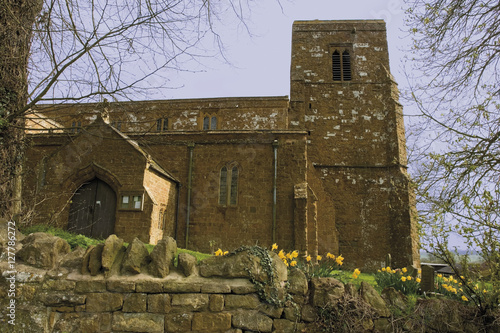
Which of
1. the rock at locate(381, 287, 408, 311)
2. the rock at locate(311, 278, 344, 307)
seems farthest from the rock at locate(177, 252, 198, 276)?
the rock at locate(381, 287, 408, 311)

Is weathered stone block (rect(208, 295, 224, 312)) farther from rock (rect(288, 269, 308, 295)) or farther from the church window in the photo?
the church window

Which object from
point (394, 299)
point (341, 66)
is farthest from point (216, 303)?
point (341, 66)

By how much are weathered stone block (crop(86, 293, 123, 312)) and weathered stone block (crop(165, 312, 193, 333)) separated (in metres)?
0.56

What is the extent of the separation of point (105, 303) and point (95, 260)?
Result: 49 centimetres

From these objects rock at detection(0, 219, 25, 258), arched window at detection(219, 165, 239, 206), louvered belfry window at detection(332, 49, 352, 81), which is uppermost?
louvered belfry window at detection(332, 49, 352, 81)

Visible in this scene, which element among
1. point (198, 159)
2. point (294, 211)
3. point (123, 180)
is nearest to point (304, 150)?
point (294, 211)

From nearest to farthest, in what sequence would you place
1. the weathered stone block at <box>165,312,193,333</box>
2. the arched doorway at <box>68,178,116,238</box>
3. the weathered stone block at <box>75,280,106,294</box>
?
1. the weathered stone block at <box>165,312,193,333</box>
2. the weathered stone block at <box>75,280,106,294</box>
3. the arched doorway at <box>68,178,116,238</box>

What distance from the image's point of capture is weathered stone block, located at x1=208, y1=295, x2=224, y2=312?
4.01m

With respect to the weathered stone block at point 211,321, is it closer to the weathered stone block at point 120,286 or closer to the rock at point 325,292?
the weathered stone block at point 120,286

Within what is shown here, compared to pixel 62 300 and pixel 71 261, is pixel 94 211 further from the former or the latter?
pixel 62 300

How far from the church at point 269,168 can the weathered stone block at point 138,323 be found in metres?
6.65

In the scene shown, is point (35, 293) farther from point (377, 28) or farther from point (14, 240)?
point (377, 28)

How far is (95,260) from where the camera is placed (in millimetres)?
4191

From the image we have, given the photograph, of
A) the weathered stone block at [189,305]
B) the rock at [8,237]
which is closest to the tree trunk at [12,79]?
the rock at [8,237]
